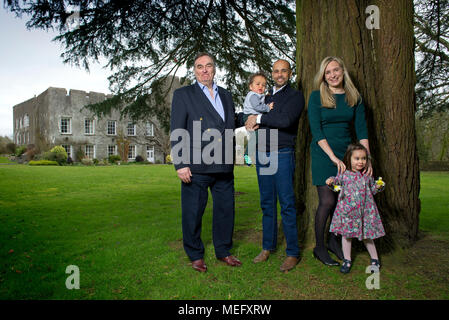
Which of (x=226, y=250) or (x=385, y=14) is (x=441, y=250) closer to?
(x=226, y=250)

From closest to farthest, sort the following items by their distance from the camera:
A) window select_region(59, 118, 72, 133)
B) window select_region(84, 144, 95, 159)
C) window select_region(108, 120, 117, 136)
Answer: window select_region(59, 118, 72, 133), window select_region(84, 144, 95, 159), window select_region(108, 120, 117, 136)

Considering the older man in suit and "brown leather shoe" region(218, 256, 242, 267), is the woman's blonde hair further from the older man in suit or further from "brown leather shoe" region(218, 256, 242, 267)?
"brown leather shoe" region(218, 256, 242, 267)

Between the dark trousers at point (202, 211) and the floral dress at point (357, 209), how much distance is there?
3.47 feet

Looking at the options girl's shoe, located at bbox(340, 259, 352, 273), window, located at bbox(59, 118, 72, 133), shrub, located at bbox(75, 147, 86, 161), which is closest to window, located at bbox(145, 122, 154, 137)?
shrub, located at bbox(75, 147, 86, 161)

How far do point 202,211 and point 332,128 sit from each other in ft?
4.91

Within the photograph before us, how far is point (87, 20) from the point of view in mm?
5035

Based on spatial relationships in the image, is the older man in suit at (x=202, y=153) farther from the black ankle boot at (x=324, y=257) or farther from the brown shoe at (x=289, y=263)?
the black ankle boot at (x=324, y=257)

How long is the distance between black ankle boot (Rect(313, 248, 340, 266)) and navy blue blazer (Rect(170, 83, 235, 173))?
117cm

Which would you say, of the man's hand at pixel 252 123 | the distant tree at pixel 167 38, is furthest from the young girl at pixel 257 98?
the distant tree at pixel 167 38

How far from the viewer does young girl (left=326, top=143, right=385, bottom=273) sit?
8.67 feet

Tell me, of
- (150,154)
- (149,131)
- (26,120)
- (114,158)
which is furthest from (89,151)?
(26,120)

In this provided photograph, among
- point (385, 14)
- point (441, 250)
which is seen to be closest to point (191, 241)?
point (441, 250)

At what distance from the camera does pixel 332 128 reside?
112 inches
